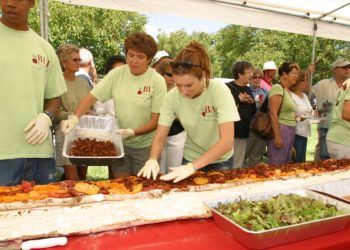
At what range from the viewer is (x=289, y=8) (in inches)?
213

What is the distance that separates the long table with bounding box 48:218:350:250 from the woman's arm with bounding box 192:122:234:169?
0.64m

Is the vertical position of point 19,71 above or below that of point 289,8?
below

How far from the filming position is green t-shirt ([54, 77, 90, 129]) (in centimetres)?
391

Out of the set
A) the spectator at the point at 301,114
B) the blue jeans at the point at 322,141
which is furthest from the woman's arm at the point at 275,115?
the blue jeans at the point at 322,141

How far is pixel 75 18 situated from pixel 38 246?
66.6 ft

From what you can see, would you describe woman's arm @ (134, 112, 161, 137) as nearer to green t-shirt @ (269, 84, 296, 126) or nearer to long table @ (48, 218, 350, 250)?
long table @ (48, 218, 350, 250)

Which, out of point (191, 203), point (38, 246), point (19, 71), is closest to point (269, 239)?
point (191, 203)

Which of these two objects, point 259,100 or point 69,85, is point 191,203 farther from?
point 259,100

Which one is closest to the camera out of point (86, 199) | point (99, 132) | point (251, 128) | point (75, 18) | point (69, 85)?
point (86, 199)

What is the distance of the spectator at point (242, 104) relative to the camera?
455cm

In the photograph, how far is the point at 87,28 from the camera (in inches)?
813

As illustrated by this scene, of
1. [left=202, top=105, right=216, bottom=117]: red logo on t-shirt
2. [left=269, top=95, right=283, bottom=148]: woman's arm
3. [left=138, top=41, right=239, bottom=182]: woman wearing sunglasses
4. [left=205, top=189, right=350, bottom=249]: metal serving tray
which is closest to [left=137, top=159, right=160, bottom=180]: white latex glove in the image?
[left=138, top=41, right=239, bottom=182]: woman wearing sunglasses

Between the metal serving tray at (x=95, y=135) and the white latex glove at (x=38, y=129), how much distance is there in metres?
0.24

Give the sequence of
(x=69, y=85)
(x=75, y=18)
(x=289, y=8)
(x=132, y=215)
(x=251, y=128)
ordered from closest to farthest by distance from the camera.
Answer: (x=132, y=215), (x=69, y=85), (x=251, y=128), (x=289, y=8), (x=75, y=18)
